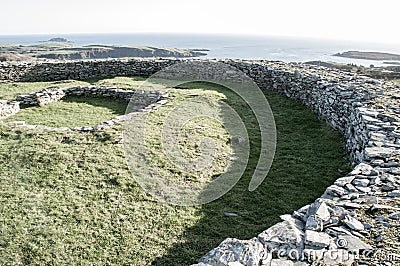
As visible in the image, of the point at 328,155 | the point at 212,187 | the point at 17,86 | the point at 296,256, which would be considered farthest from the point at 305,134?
the point at 17,86

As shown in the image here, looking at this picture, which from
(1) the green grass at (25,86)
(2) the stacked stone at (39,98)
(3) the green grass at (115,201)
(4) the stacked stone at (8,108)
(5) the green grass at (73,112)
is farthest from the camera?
(1) the green grass at (25,86)

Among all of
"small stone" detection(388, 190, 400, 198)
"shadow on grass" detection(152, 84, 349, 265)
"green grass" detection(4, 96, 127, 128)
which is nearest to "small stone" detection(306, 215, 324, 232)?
"small stone" detection(388, 190, 400, 198)

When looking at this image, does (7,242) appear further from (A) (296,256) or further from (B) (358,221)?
(B) (358,221)

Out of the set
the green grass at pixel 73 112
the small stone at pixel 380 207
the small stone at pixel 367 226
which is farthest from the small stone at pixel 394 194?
the green grass at pixel 73 112

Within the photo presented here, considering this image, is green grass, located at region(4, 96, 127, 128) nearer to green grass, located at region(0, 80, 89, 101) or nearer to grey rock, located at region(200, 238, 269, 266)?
green grass, located at region(0, 80, 89, 101)

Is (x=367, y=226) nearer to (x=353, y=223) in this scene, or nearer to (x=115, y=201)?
(x=353, y=223)

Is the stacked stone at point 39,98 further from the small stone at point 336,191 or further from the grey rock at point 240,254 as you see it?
the small stone at point 336,191
